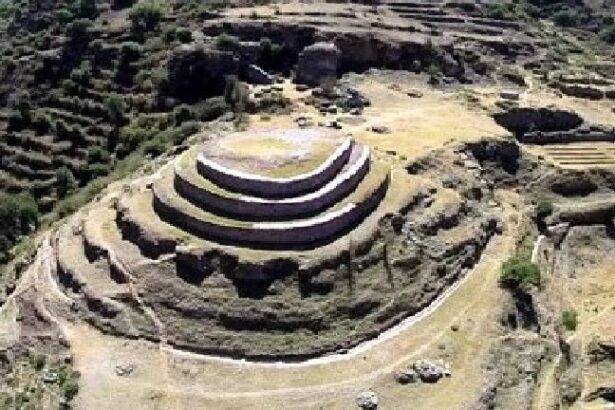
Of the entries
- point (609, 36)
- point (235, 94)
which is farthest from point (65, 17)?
point (609, 36)

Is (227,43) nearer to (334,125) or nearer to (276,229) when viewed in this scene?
(334,125)

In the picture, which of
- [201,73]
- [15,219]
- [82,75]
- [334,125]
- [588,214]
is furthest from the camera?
[82,75]

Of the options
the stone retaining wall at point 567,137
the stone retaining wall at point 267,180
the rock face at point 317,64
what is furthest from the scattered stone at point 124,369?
the stone retaining wall at point 567,137

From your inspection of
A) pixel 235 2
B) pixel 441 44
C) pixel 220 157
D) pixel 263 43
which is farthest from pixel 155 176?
pixel 235 2

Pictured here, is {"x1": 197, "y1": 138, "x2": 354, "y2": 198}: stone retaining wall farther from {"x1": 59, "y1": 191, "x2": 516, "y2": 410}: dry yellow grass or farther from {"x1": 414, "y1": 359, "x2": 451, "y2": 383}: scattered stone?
{"x1": 414, "y1": 359, "x2": 451, "y2": 383}: scattered stone

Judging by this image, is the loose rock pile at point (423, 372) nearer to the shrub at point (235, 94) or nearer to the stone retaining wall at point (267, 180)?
the stone retaining wall at point (267, 180)

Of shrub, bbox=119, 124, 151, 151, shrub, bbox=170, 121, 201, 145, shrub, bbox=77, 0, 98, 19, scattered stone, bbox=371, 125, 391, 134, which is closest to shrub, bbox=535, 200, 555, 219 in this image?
scattered stone, bbox=371, 125, 391, 134
